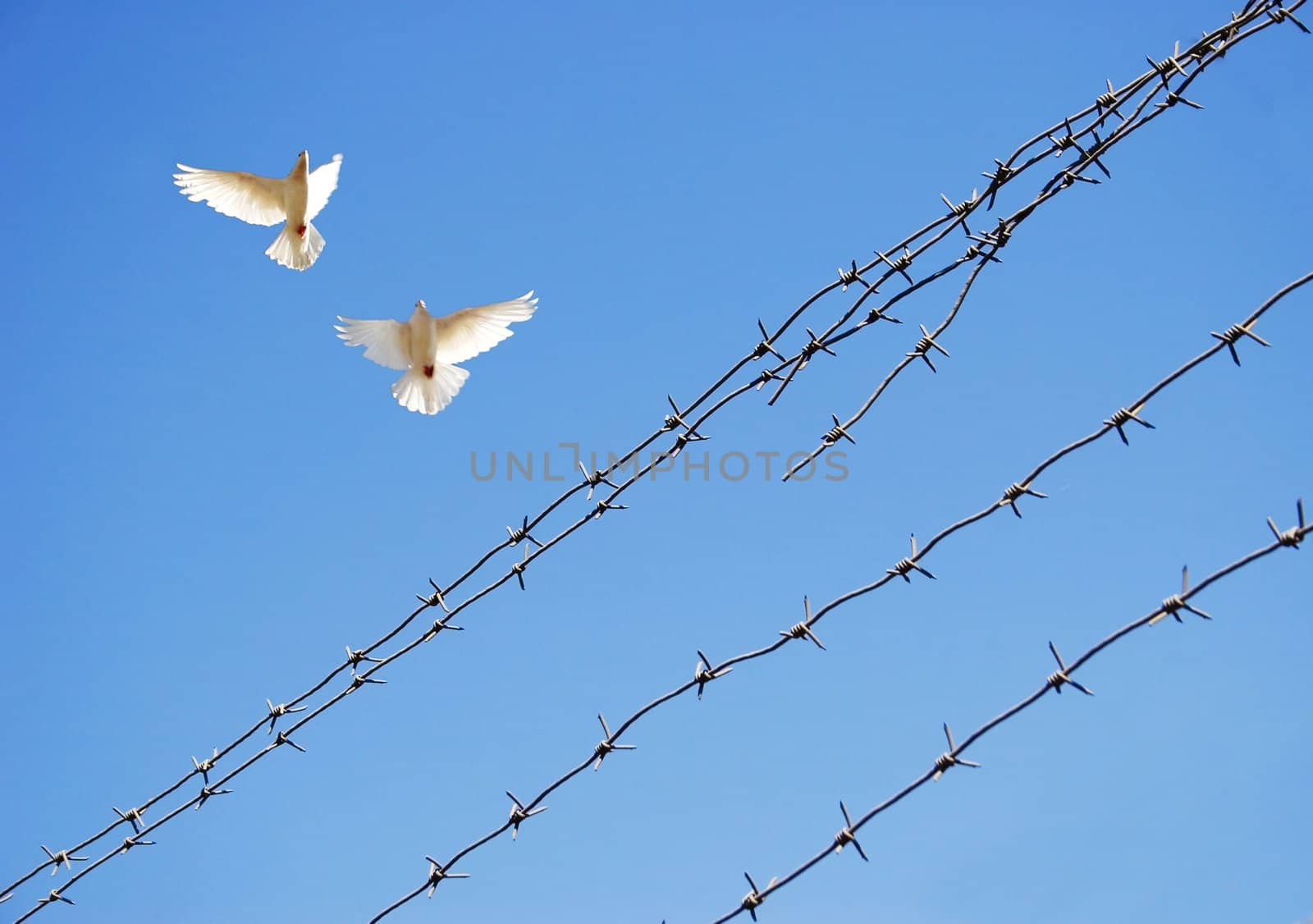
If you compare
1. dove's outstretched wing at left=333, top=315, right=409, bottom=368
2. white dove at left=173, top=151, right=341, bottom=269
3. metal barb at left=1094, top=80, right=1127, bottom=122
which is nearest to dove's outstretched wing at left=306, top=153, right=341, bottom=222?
white dove at left=173, top=151, right=341, bottom=269

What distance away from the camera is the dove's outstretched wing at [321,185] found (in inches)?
240

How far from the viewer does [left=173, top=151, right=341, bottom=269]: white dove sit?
5.93 meters

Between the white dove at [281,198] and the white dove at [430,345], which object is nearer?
the white dove at [430,345]

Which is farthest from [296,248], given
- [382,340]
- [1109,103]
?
[1109,103]

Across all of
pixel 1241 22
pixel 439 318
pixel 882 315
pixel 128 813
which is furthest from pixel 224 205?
pixel 1241 22

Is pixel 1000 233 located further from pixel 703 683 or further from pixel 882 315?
pixel 703 683

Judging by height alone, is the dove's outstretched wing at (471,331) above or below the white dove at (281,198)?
below

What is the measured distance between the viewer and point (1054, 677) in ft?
6.89

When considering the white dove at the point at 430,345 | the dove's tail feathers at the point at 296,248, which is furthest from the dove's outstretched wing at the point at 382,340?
the dove's tail feathers at the point at 296,248

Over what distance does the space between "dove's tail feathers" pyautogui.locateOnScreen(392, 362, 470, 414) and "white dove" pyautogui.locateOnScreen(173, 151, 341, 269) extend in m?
1.05

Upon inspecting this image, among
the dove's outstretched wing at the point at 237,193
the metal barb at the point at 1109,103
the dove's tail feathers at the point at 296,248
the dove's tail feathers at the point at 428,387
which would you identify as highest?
the dove's outstretched wing at the point at 237,193

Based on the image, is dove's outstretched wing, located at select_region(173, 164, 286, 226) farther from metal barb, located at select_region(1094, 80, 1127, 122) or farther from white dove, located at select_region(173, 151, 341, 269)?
metal barb, located at select_region(1094, 80, 1127, 122)

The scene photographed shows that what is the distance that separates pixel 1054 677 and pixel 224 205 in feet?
16.2

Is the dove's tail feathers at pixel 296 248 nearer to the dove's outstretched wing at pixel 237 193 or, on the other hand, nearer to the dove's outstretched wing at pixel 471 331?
the dove's outstretched wing at pixel 237 193
